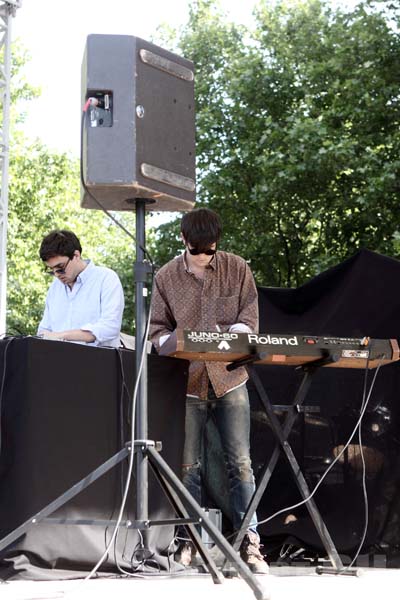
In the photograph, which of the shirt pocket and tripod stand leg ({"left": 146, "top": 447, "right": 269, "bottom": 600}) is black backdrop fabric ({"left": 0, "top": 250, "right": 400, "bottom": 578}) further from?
tripod stand leg ({"left": 146, "top": 447, "right": 269, "bottom": 600})

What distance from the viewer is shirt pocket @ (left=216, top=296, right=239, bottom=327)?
12.8ft

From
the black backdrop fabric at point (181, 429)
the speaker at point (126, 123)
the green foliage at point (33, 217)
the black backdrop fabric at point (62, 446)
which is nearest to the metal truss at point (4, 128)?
the black backdrop fabric at point (181, 429)

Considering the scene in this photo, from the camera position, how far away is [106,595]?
9.23 ft

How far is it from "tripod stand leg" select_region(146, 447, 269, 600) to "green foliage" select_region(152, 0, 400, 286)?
10.00 m

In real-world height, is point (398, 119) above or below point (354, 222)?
above

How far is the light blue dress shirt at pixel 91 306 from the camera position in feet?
12.9

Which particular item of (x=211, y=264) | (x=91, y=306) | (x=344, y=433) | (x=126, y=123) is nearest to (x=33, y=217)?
(x=344, y=433)

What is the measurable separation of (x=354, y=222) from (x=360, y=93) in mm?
1994

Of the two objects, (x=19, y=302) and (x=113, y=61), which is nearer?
(x=113, y=61)

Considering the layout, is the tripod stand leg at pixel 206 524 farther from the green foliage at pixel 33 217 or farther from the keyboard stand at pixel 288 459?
the green foliage at pixel 33 217

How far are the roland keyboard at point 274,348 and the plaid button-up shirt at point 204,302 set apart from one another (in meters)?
0.24

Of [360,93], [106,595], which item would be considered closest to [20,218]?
[360,93]

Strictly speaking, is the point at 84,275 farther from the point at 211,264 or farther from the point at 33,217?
the point at 33,217

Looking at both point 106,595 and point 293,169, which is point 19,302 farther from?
point 106,595
